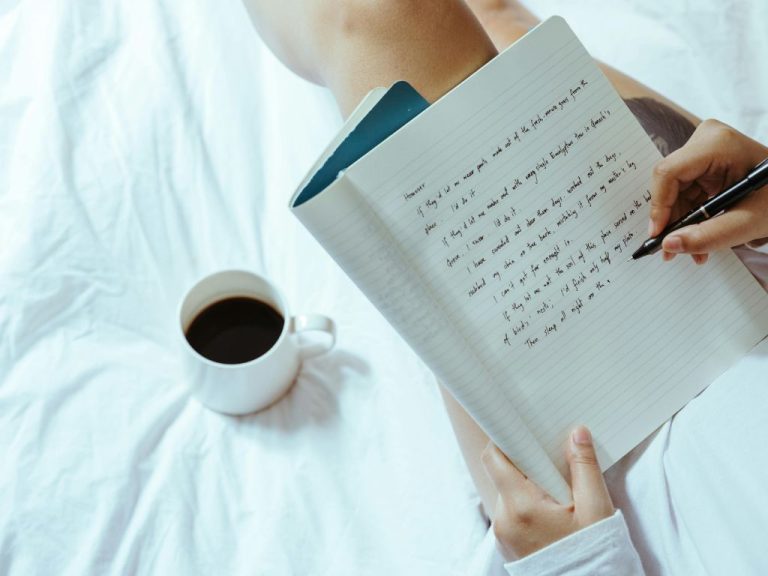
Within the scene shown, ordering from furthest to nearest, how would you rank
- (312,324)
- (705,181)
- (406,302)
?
(312,324), (705,181), (406,302)

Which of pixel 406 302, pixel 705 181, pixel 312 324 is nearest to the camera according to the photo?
pixel 406 302

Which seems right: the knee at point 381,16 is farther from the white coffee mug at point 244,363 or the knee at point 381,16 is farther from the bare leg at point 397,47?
the white coffee mug at point 244,363

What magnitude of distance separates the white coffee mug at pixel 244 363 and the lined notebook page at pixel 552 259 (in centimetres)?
22

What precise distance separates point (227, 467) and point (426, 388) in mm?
190

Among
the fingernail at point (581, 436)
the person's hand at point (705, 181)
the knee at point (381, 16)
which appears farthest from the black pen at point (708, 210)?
the knee at point (381, 16)

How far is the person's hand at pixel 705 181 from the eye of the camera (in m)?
0.49

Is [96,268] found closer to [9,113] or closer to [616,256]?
[9,113]

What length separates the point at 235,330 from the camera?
664 millimetres

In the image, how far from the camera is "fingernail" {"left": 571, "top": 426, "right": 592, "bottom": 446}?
1.61ft

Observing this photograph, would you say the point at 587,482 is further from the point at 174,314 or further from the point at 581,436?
the point at 174,314

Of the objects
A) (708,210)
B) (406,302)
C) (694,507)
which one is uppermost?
(406,302)

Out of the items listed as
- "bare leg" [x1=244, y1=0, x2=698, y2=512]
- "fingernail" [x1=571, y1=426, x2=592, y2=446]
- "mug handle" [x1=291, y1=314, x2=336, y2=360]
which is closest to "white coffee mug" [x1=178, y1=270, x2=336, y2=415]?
"mug handle" [x1=291, y1=314, x2=336, y2=360]

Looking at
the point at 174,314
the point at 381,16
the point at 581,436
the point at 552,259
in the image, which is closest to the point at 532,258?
the point at 552,259

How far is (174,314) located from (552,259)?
0.37 m
